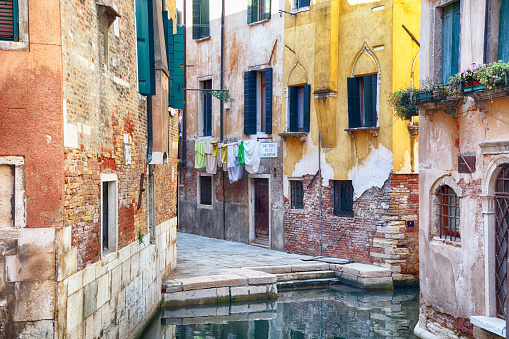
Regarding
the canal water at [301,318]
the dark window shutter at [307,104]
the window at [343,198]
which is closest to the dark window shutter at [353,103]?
the dark window shutter at [307,104]

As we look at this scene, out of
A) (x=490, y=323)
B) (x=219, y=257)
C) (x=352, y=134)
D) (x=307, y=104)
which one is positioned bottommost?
(x=219, y=257)

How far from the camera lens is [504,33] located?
7.77m

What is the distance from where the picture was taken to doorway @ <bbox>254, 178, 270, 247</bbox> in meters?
18.7

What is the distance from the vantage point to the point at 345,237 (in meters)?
15.8

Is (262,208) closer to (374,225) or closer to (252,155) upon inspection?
(252,155)

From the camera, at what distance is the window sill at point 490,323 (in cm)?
748

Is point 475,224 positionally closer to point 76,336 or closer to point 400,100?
point 400,100

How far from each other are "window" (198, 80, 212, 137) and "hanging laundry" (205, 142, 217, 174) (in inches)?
44.8

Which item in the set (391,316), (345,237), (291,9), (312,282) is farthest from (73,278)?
(291,9)

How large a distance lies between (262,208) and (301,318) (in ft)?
23.2

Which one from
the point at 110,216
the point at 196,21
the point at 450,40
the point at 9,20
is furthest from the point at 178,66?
the point at 196,21

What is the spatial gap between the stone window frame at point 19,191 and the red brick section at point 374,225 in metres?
9.94

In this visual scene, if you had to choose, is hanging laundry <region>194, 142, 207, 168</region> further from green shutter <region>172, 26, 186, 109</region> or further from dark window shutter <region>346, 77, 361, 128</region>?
green shutter <region>172, 26, 186, 109</region>

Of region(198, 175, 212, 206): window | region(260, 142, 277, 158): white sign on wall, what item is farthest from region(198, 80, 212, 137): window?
region(260, 142, 277, 158): white sign on wall
